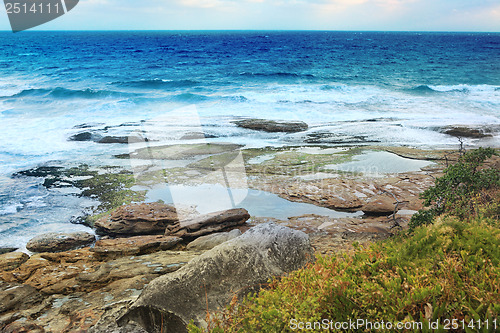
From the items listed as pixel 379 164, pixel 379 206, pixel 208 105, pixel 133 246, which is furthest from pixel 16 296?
pixel 208 105

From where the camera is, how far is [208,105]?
2444 cm

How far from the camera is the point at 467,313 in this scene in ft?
6.62

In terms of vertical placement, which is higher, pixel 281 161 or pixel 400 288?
pixel 400 288

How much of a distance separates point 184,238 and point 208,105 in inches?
717

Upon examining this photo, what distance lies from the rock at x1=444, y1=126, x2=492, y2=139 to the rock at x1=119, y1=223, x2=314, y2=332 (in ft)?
48.8

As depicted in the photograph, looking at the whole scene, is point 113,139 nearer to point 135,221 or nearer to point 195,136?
point 195,136

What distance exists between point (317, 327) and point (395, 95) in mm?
28631

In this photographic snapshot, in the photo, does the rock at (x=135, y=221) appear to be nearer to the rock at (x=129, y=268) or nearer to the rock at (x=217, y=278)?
the rock at (x=129, y=268)

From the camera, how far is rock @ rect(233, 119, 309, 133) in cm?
1733

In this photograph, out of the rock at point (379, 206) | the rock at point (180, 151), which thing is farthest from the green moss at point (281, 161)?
the rock at point (379, 206)

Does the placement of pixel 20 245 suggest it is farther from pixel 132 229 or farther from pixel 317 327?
pixel 317 327

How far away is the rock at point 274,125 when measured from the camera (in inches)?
682

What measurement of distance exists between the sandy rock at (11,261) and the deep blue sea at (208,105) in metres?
1.79

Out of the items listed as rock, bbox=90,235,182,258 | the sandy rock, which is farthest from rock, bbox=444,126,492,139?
the sandy rock
